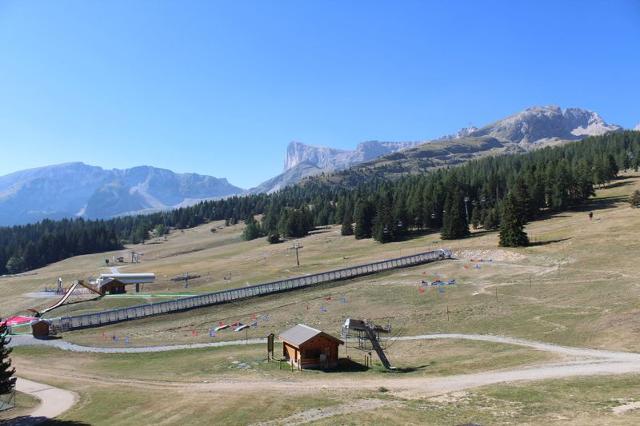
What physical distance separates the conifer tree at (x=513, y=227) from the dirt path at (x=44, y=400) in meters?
70.7

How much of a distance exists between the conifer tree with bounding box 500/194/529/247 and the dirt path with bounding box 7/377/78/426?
70.7 m

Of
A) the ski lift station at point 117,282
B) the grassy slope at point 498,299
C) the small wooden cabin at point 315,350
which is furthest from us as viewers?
the ski lift station at point 117,282

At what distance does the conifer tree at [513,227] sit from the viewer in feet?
276

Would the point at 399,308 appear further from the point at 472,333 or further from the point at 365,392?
the point at 365,392

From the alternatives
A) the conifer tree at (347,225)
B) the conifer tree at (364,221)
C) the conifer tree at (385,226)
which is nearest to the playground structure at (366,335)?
the conifer tree at (385,226)

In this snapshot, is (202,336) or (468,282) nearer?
(202,336)

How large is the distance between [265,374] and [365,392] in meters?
9.83

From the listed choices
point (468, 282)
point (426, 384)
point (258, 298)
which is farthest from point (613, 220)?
point (426, 384)

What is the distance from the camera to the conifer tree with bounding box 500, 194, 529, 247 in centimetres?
8400

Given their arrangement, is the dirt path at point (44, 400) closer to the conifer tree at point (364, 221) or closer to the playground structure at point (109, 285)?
the playground structure at point (109, 285)

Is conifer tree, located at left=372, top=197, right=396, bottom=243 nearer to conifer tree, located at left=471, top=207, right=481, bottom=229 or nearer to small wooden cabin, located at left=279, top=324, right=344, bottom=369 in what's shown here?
conifer tree, located at left=471, top=207, right=481, bottom=229

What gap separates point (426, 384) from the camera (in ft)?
106

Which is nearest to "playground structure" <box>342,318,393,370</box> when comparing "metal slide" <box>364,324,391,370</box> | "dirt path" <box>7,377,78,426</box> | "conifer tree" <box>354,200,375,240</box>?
"metal slide" <box>364,324,391,370</box>

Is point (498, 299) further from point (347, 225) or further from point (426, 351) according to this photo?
point (347, 225)
